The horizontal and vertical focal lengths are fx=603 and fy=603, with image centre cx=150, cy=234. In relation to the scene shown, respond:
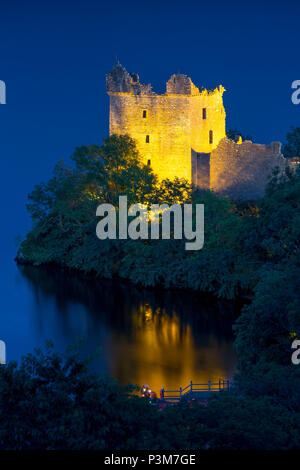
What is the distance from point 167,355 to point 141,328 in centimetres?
368

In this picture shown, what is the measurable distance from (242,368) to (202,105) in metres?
24.9

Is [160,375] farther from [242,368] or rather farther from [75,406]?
[75,406]

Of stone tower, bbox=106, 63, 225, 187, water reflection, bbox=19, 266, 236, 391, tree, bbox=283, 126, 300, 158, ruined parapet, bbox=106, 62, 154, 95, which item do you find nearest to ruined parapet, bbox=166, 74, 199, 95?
stone tower, bbox=106, 63, 225, 187

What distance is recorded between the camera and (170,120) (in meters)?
37.8

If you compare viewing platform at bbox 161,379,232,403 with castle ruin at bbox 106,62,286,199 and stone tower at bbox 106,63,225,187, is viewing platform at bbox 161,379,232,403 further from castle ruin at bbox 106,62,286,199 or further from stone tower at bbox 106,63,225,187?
stone tower at bbox 106,63,225,187

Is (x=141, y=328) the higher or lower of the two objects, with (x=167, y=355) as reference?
higher

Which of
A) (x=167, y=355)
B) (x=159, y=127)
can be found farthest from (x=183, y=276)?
(x=159, y=127)

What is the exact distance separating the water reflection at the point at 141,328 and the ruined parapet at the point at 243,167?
7501 millimetres

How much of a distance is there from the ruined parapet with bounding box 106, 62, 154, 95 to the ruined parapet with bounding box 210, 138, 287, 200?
684 centimetres

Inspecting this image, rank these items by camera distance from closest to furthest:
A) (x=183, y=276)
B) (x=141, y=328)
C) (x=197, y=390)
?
(x=197, y=390) < (x=141, y=328) < (x=183, y=276)

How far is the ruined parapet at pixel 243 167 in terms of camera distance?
3156 centimetres

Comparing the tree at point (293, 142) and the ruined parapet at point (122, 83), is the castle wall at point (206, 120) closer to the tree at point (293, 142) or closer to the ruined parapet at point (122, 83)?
the ruined parapet at point (122, 83)

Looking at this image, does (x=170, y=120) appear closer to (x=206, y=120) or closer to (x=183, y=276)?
(x=206, y=120)

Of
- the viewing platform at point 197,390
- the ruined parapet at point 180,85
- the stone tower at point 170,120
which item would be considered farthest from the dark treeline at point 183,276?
the ruined parapet at point 180,85
